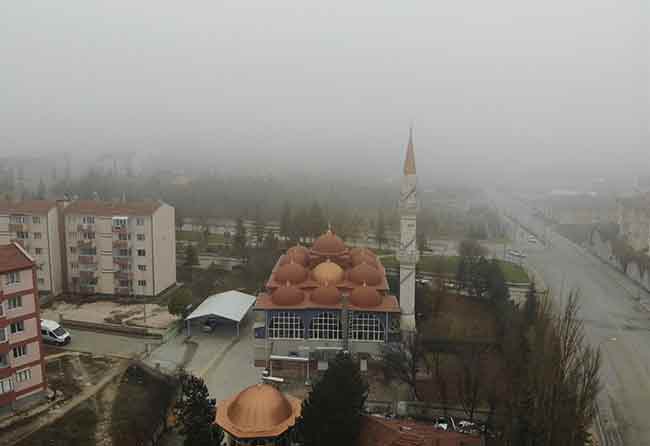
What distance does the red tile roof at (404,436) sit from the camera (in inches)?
484

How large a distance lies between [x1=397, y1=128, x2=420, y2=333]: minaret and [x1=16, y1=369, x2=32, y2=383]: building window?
13284 mm

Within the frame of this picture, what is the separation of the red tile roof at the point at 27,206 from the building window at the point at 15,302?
41.8ft

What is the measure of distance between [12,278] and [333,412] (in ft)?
33.4

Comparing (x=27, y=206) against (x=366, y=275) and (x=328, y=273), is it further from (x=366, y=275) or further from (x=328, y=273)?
(x=366, y=275)

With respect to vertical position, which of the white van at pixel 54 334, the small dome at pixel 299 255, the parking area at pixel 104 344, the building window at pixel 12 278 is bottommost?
the parking area at pixel 104 344

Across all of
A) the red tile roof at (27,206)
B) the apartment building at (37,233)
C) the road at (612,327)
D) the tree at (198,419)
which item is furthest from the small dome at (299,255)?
the road at (612,327)

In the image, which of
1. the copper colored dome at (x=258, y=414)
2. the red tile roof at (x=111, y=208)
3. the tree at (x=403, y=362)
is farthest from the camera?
the red tile roof at (x=111, y=208)

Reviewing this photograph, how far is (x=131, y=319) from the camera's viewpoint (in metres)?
23.4

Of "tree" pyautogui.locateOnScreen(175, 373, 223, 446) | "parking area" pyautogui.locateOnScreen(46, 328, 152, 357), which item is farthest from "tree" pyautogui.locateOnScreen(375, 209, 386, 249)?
"tree" pyautogui.locateOnScreen(175, 373, 223, 446)

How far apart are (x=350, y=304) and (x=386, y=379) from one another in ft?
10.3

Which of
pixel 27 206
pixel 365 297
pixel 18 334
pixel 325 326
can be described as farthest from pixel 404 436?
pixel 27 206

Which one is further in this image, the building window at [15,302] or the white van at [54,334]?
the white van at [54,334]

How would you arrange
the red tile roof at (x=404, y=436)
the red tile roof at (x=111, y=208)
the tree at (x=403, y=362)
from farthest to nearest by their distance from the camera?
the red tile roof at (x=111, y=208) < the tree at (x=403, y=362) < the red tile roof at (x=404, y=436)

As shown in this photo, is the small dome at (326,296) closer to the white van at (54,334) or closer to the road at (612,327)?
the road at (612,327)
